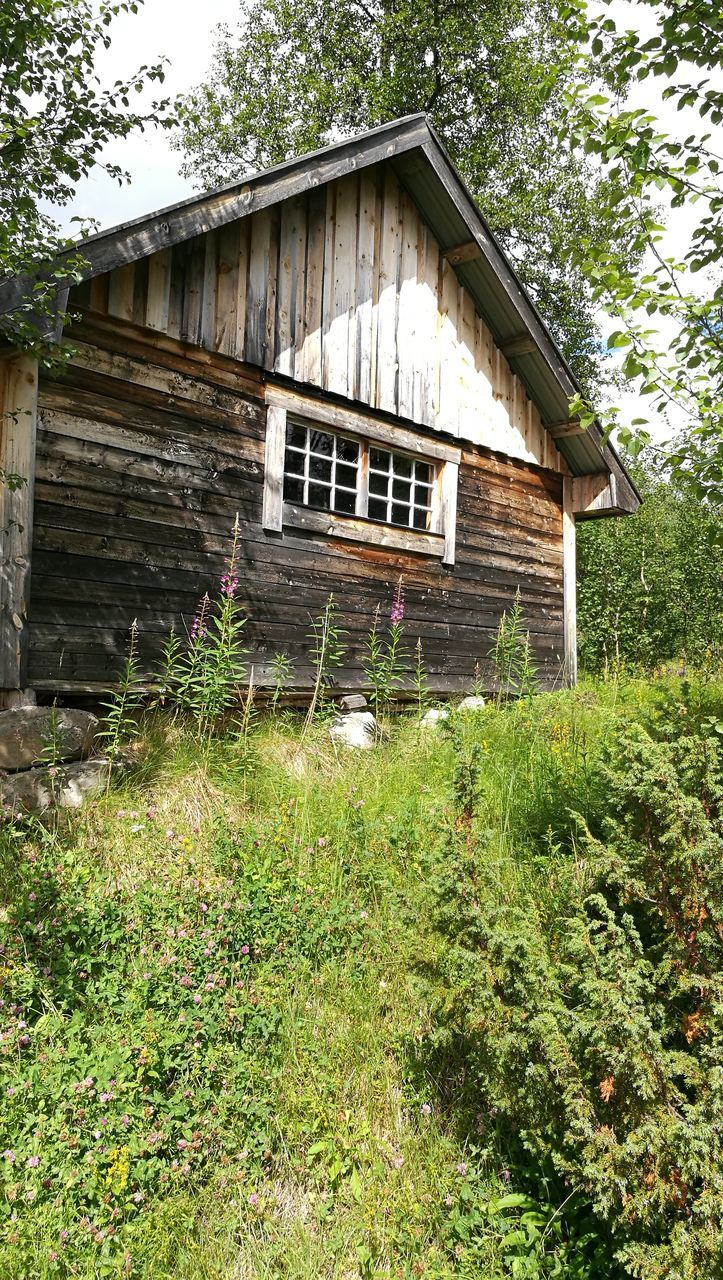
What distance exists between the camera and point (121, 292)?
18.2ft

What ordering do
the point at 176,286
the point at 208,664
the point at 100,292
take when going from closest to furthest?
the point at 208,664, the point at 100,292, the point at 176,286

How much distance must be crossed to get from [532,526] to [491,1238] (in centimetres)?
798

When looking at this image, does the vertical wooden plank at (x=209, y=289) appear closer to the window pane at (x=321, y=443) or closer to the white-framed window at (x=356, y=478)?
the white-framed window at (x=356, y=478)

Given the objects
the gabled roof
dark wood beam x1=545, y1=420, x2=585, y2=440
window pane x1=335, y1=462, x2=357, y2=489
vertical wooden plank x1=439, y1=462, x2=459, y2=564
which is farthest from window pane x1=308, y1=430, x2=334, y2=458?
dark wood beam x1=545, y1=420, x2=585, y2=440

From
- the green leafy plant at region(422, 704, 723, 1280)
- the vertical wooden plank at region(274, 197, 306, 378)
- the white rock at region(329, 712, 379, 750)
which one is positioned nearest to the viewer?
the green leafy plant at region(422, 704, 723, 1280)

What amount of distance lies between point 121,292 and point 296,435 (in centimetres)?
200

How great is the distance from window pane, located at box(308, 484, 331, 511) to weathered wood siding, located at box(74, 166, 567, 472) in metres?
0.88

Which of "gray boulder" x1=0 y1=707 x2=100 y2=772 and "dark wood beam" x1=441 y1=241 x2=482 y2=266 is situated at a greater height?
"dark wood beam" x1=441 y1=241 x2=482 y2=266

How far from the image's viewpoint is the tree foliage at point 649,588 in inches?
589

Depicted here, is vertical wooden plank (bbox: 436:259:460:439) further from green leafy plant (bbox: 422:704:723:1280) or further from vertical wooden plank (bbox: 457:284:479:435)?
green leafy plant (bbox: 422:704:723:1280)

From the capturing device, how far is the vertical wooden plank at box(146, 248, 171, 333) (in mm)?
5738

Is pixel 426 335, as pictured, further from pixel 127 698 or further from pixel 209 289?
pixel 127 698

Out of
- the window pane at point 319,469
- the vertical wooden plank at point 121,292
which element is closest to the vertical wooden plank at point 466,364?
the window pane at point 319,469

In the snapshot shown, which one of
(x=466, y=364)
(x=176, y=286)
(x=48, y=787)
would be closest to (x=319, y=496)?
(x=176, y=286)
